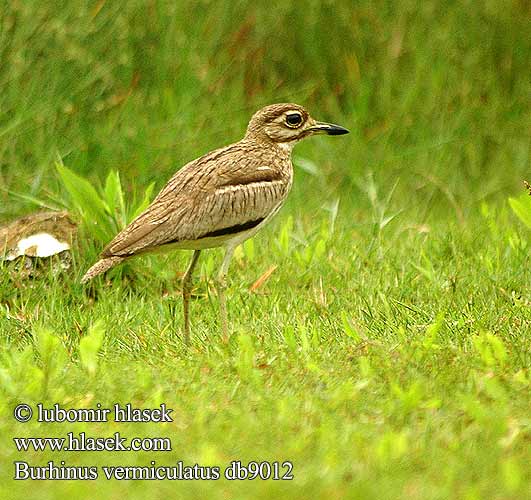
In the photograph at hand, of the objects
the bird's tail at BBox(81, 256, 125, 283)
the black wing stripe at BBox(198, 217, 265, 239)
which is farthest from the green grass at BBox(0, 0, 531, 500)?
the black wing stripe at BBox(198, 217, 265, 239)

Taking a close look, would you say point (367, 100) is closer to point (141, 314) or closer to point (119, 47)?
point (119, 47)

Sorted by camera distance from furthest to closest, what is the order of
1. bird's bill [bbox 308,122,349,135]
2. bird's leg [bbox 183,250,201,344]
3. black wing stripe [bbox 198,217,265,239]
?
bird's bill [bbox 308,122,349,135]
black wing stripe [bbox 198,217,265,239]
bird's leg [bbox 183,250,201,344]

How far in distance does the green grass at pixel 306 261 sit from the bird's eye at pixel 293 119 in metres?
0.84

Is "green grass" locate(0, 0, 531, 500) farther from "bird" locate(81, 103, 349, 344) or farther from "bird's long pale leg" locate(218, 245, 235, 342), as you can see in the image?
"bird" locate(81, 103, 349, 344)

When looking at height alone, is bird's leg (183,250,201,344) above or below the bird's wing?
below

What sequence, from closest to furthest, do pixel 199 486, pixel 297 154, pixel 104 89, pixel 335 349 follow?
pixel 199 486 < pixel 335 349 < pixel 104 89 < pixel 297 154

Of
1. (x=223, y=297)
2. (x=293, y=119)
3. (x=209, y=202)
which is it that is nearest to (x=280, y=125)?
(x=293, y=119)

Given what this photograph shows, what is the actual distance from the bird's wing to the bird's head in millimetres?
333

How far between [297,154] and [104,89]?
183cm

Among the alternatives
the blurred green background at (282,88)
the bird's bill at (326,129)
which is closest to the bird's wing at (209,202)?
the bird's bill at (326,129)

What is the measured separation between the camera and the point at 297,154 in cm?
968

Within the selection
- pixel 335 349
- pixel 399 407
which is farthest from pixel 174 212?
pixel 399 407

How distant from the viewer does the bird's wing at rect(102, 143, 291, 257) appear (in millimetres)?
5918

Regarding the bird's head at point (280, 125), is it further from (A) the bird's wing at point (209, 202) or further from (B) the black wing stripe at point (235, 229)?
(B) the black wing stripe at point (235, 229)
